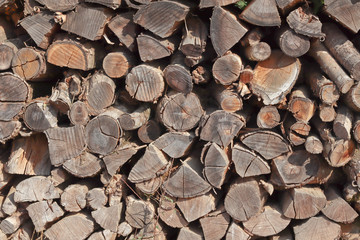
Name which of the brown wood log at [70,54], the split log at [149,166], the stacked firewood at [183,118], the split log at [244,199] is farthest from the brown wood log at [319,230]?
the brown wood log at [70,54]

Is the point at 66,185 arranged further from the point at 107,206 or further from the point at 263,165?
the point at 263,165

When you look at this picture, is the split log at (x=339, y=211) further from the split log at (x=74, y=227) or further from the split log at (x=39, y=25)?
the split log at (x=39, y=25)

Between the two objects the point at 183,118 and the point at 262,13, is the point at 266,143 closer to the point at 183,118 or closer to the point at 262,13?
the point at 183,118

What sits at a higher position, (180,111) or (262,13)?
(262,13)

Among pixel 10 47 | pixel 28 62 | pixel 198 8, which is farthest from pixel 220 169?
pixel 10 47

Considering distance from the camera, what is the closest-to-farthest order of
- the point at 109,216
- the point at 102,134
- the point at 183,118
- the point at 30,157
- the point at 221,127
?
the point at 221,127, the point at 183,118, the point at 102,134, the point at 109,216, the point at 30,157

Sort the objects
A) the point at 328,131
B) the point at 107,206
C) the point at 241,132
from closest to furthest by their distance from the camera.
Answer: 1. the point at 328,131
2. the point at 241,132
3. the point at 107,206

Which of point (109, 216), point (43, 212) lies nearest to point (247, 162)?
point (109, 216)
